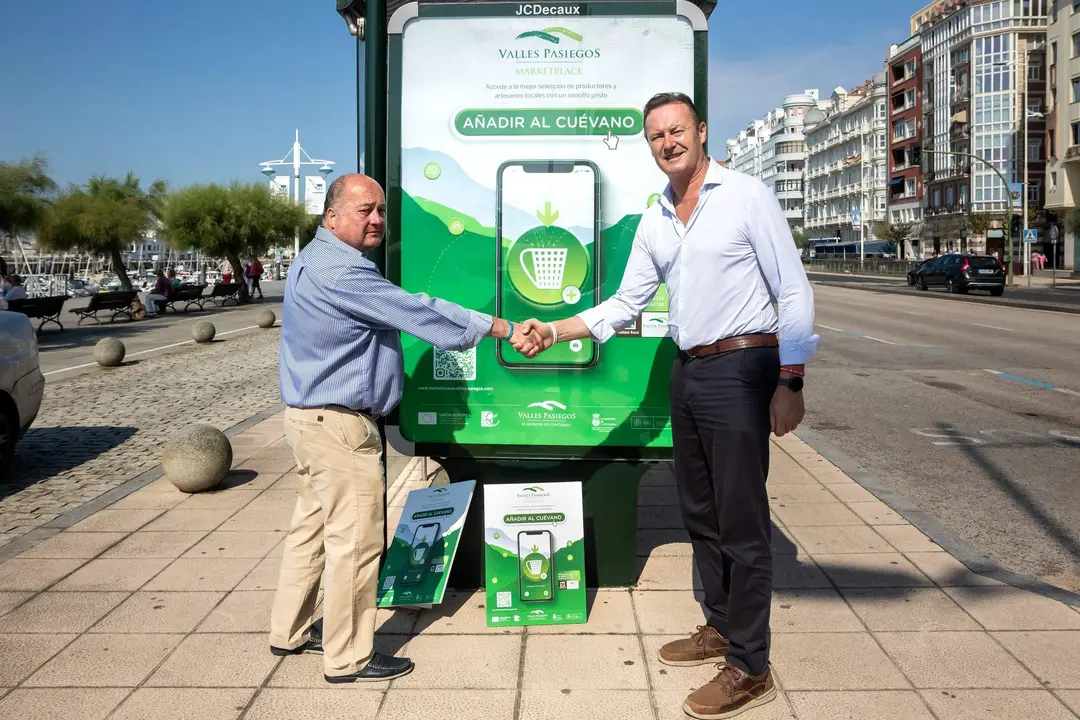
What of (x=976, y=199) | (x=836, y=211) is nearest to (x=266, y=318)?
(x=976, y=199)

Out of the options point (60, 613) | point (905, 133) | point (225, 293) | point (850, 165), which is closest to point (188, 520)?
point (60, 613)

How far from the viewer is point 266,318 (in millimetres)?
26016

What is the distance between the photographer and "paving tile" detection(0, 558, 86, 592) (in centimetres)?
489

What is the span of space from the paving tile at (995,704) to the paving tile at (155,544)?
397 centimetres

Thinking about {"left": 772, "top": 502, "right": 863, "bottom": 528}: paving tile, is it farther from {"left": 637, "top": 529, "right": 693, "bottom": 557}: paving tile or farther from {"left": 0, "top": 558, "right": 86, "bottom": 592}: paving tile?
{"left": 0, "top": 558, "right": 86, "bottom": 592}: paving tile

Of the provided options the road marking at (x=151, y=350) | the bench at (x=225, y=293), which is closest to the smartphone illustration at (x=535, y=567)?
the road marking at (x=151, y=350)

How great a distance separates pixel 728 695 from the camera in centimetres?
336

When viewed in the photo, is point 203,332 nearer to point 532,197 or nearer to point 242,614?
point 242,614

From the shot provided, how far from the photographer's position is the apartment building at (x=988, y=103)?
7325cm

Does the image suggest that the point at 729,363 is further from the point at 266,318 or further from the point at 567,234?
the point at 266,318

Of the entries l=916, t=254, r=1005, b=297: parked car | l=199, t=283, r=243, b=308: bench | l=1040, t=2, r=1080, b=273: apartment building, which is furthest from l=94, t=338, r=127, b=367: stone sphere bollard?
l=1040, t=2, r=1080, b=273: apartment building

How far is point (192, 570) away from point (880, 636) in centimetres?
342

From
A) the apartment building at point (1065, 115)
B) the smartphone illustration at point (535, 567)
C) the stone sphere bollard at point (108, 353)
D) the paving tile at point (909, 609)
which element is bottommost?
the paving tile at point (909, 609)

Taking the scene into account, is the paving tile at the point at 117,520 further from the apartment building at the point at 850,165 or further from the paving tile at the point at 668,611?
the apartment building at the point at 850,165
